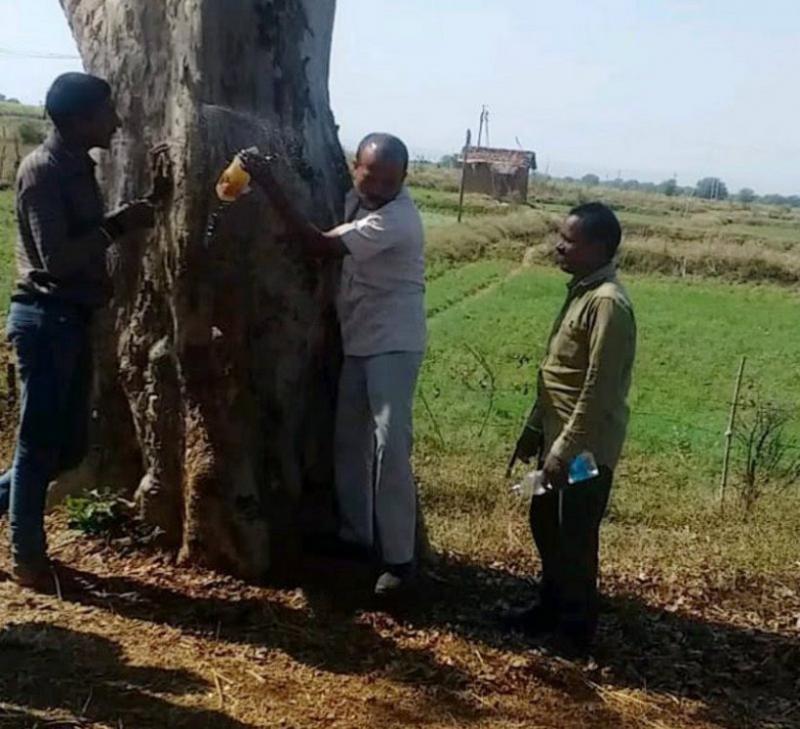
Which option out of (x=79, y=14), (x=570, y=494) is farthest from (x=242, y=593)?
(x=79, y=14)

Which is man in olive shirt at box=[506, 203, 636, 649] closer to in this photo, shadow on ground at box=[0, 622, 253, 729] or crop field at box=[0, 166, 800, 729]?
crop field at box=[0, 166, 800, 729]

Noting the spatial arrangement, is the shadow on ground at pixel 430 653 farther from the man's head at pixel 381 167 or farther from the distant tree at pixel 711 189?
the distant tree at pixel 711 189

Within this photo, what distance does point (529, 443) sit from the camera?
5070 mm

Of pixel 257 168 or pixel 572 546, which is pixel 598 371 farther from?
pixel 257 168

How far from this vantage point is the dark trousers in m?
4.73

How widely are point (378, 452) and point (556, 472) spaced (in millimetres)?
740

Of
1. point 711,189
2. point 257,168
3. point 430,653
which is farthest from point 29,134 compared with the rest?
point 711,189

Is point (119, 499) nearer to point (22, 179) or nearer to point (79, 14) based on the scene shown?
point (22, 179)

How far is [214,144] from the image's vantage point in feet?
16.1

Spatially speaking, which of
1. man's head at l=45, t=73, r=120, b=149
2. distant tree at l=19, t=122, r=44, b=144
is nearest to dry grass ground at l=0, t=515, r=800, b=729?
man's head at l=45, t=73, r=120, b=149

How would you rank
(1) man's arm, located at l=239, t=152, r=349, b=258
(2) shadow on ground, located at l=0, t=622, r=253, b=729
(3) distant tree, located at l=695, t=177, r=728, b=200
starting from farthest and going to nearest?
(3) distant tree, located at l=695, t=177, r=728, b=200, (1) man's arm, located at l=239, t=152, r=349, b=258, (2) shadow on ground, located at l=0, t=622, r=253, b=729

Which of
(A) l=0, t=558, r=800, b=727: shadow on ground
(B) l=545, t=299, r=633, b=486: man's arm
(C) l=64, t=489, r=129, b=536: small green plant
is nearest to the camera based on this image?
(A) l=0, t=558, r=800, b=727: shadow on ground

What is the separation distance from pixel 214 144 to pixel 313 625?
6.30 ft

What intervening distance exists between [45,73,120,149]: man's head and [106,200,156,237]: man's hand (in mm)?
333
